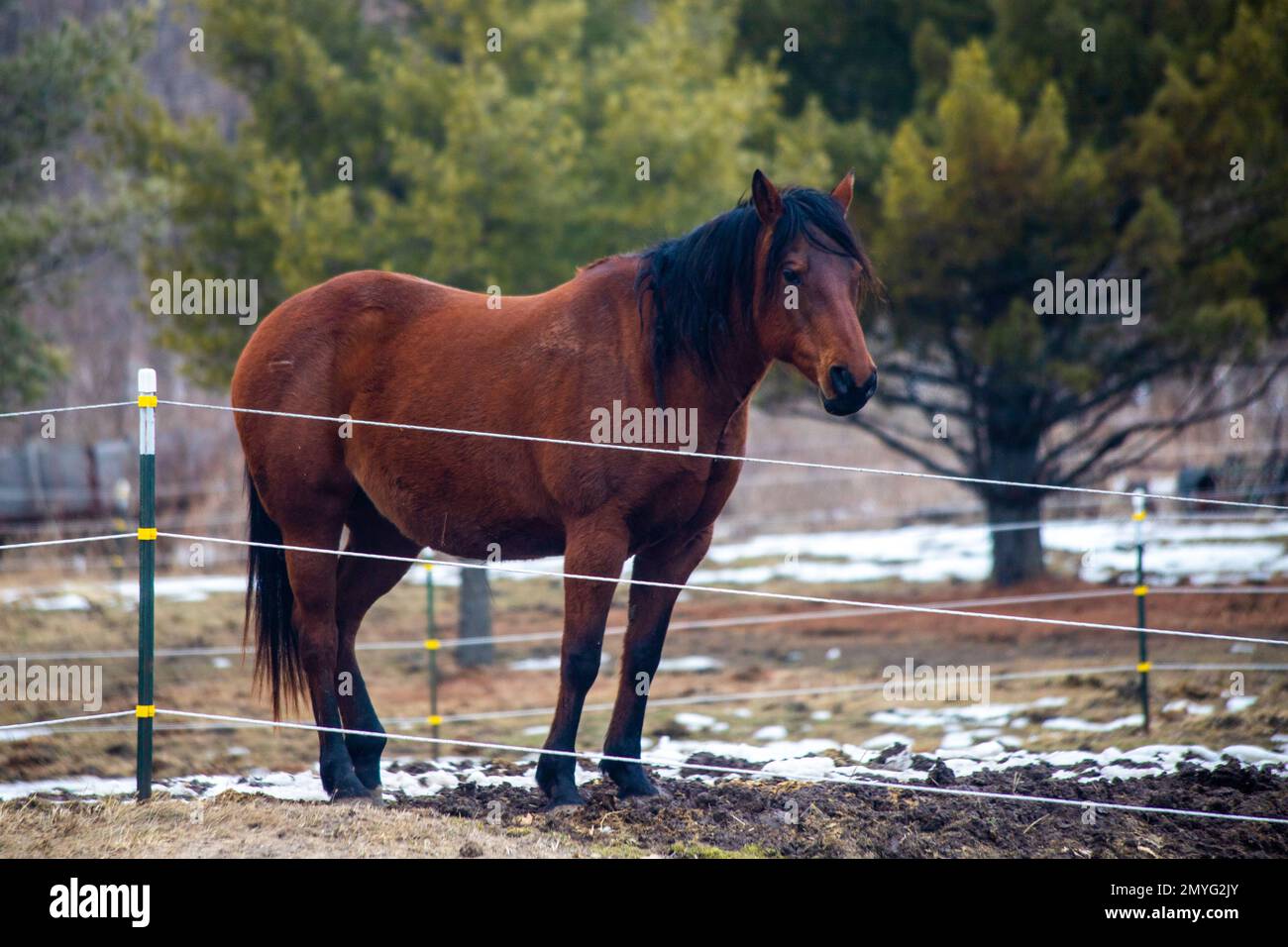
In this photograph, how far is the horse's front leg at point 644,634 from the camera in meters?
4.93

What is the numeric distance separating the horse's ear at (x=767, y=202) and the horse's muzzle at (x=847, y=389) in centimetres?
69

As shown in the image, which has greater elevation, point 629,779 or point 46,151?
point 46,151

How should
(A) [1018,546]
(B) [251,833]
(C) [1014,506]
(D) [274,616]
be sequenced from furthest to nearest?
(C) [1014,506], (A) [1018,546], (D) [274,616], (B) [251,833]

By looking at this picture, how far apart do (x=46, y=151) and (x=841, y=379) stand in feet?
32.4

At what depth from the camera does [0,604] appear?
1152 cm

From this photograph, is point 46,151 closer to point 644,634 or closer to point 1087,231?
point 644,634

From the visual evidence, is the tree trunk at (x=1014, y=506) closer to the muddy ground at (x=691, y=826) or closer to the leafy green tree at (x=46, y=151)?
the muddy ground at (x=691, y=826)

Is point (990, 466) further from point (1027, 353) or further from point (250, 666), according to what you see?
point (250, 666)

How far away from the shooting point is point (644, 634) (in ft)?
16.2

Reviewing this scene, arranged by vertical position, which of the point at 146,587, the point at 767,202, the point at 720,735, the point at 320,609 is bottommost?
the point at 720,735

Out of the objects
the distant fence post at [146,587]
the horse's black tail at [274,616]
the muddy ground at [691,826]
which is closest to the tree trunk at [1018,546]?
the muddy ground at [691,826]

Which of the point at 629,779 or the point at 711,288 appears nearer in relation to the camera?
the point at 711,288

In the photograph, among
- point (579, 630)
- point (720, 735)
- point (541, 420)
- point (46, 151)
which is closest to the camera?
point (579, 630)

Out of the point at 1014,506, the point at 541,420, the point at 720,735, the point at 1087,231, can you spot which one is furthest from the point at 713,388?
the point at 1014,506
